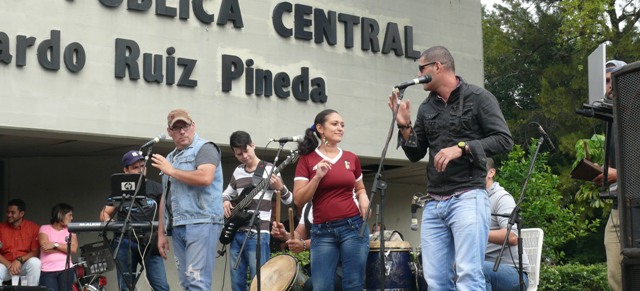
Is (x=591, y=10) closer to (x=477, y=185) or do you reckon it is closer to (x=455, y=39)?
(x=455, y=39)

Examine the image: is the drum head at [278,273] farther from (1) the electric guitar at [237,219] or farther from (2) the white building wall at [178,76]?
(2) the white building wall at [178,76]

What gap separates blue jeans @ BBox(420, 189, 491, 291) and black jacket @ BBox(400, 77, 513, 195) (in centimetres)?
11

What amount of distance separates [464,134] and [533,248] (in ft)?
→ 10.5

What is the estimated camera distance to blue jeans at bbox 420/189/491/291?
6785mm

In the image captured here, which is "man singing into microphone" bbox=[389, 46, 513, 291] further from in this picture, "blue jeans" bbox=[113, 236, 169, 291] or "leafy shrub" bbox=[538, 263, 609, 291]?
"leafy shrub" bbox=[538, 263, 609, 291]

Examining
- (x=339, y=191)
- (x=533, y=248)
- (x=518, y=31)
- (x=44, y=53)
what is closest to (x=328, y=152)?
(x=339, y=191)

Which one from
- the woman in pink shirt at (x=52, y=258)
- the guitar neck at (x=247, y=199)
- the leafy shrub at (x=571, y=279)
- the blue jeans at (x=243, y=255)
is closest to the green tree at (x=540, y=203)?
the leafy shrub at (x=571, y=279)

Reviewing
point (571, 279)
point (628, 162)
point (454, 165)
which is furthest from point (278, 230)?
point (571, 279)

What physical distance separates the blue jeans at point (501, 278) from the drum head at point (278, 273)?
208 cm

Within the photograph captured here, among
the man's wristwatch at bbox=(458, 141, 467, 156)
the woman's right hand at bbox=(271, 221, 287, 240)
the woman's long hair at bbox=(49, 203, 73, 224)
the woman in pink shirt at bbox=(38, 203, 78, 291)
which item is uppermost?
the man's wristwatch at bbox=(458, 141, 467, 156)

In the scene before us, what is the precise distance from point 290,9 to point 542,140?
6.60 meters

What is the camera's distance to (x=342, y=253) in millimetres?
8664

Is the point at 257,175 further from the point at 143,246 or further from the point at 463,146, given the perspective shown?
the point at 463,146

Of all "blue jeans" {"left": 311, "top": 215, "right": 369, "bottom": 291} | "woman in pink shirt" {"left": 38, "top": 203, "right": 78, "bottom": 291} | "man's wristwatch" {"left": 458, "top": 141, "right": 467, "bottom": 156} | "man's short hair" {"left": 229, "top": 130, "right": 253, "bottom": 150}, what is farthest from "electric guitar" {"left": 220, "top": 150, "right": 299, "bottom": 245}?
"woman in pink shirt" {"left": 38, "top": 203, "right": 78, "bottom": 291}
